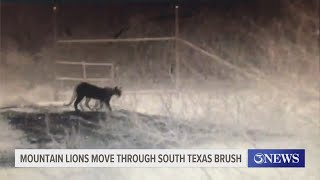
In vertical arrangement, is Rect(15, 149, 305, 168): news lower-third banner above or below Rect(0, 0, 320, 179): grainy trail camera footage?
below

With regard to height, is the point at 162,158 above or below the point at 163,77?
below

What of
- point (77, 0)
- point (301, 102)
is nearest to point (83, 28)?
point (77, 0)

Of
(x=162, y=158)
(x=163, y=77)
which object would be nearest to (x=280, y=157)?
(x=162, y=158)

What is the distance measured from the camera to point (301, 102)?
7.55 ft

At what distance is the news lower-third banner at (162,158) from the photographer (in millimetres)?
2336

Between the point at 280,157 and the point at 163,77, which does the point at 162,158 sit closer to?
the point at 163,77

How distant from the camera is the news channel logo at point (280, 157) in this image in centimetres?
233

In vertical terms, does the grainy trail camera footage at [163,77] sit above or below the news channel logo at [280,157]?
above

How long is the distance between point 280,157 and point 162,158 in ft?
1.87

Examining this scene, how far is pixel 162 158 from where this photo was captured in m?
2.36

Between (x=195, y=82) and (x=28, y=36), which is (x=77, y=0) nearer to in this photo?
(x=28, y=36)

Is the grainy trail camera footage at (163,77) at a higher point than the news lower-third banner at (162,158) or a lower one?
higher

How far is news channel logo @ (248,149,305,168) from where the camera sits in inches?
91.8

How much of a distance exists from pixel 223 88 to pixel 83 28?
742 millimetres
